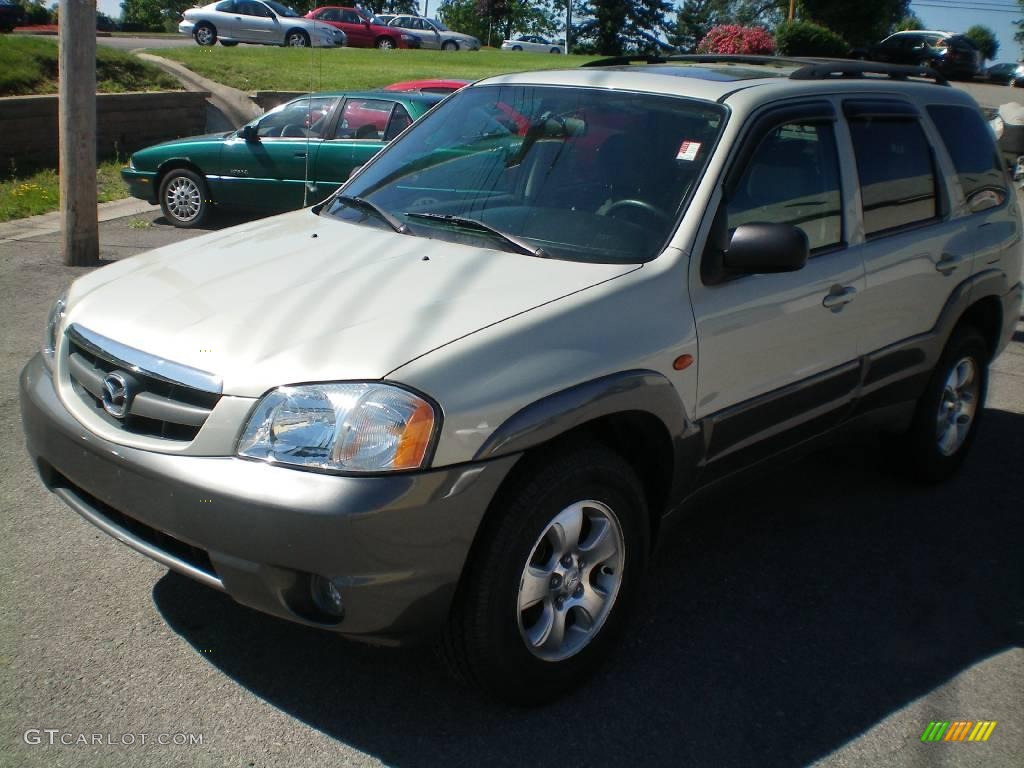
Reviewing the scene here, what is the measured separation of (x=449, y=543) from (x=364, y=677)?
82 cm

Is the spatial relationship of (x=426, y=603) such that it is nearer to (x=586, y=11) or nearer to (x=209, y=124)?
(x=209, y=124)

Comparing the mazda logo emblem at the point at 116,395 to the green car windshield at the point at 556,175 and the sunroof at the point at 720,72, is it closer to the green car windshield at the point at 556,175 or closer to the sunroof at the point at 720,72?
the green car windshield at the point at 556,175

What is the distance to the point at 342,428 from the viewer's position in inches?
106

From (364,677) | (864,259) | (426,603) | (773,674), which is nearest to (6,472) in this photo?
(364,677)

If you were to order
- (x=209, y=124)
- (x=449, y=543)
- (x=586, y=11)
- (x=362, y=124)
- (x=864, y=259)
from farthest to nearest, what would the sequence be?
1. (x=586, y=11)
2. (x=209, y=124)
3. (x=362, y=124)
4. (x=864, y=259)
5. (x=449, y=543)

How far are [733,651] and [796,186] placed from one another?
5.72ft

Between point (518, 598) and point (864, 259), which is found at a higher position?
point (864, 259)

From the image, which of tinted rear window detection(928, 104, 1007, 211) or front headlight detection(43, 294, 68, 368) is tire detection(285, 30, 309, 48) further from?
front headlight detection(43, 294, 68, 368)

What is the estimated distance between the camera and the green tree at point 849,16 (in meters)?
40.0

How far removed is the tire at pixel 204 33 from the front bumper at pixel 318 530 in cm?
3202

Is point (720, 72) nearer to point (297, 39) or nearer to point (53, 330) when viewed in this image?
point (53, 330)

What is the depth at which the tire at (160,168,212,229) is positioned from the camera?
36.7ft

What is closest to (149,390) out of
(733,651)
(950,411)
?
(733,651)

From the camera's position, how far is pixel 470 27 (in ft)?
211
